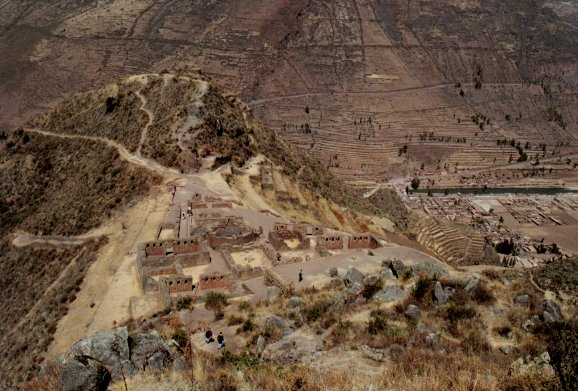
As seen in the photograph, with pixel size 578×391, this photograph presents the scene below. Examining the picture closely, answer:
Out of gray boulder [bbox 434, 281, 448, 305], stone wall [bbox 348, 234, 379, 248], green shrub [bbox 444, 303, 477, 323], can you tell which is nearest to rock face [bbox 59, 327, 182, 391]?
green shrub [bbox 444, 303, 477, 323]

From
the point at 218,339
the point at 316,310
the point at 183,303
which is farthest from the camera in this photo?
the point at 183,303

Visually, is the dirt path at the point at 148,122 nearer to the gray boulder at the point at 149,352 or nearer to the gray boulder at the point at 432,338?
the gray boulder at the point at 149,352

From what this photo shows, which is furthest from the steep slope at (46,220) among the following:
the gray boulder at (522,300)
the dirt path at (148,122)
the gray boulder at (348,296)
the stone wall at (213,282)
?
the gray boulder at (522,300)

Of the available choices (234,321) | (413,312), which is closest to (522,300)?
(413,312)

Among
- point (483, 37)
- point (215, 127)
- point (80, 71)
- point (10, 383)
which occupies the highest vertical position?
point (10, 383)

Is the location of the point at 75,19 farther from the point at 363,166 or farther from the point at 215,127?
the point at 215,127

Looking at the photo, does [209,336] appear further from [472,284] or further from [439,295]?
[472,284]

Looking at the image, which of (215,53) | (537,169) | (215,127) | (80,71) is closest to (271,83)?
(215,53)
